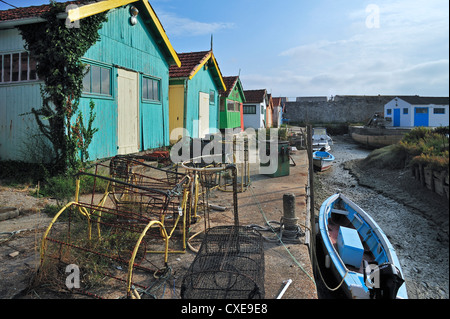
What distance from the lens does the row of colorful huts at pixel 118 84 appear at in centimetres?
790

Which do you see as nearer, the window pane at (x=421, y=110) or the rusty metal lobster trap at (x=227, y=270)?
the rusty metal lobster trap at (x=227, y=270)

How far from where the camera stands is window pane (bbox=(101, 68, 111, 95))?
8742mm

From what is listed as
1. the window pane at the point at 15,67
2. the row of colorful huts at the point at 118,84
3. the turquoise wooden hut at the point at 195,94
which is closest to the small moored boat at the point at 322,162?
the turquoise wooden hut at the point at 195,94

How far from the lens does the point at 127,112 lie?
9.69 meters

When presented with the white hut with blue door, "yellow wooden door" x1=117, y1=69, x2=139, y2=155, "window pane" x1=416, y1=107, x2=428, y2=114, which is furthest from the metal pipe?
"window pane" x1=416, y1=107, x2=428, y2=114

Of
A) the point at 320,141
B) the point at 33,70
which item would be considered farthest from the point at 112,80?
the point at 320,141

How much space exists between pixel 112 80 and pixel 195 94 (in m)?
5.53

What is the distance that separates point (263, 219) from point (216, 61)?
11.7 meters

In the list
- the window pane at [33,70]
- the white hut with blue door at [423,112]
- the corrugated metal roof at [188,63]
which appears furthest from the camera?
the white hut with blue door at [423,112]

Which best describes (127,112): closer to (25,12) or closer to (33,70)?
(33,70)

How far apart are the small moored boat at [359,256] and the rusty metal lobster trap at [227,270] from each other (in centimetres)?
147

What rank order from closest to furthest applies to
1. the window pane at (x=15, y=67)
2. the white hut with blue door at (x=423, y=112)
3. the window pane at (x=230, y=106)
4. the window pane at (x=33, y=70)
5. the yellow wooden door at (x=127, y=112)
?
the window pane at (x=33, y=70) < the window pane at (x=15, y=67) < the yellow wooden door at (x=127, y=112) < the window pane at (x=230, y=106) < the white hut with blue door at (x=423, y=112)

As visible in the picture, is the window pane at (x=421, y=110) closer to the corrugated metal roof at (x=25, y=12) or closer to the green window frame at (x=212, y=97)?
the green window frame at (x=212, y=97)
